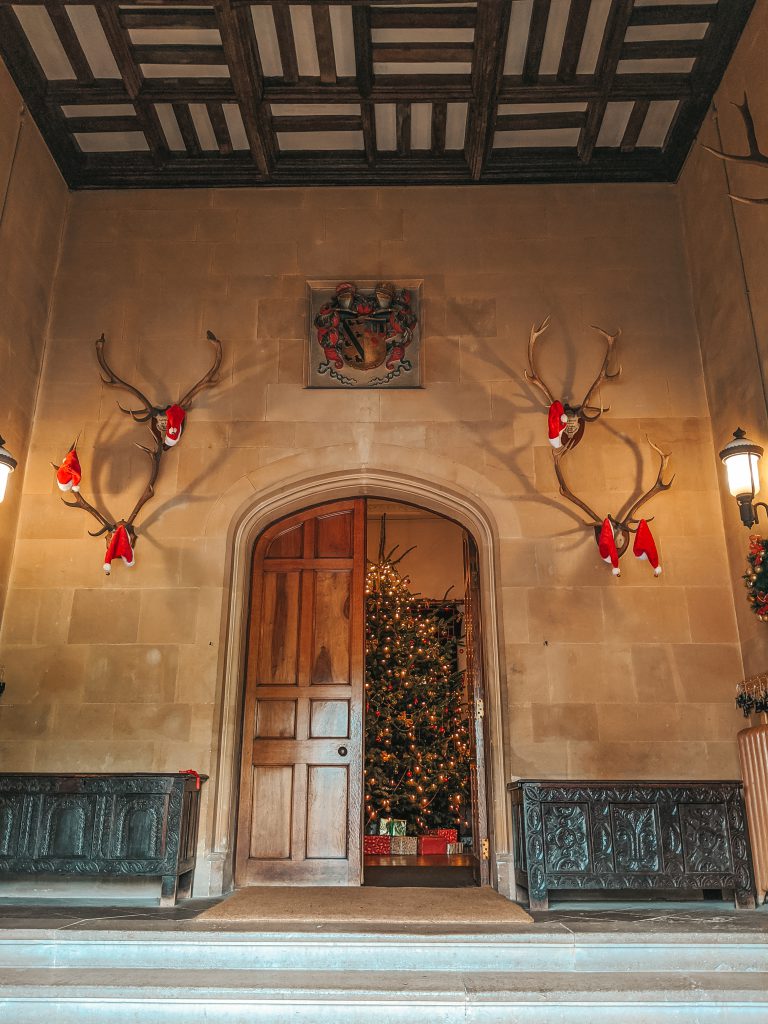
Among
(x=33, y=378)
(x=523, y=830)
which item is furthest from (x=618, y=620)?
(x=33, y=378)

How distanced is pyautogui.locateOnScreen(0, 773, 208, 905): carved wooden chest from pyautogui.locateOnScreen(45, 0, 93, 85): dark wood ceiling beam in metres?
4.96

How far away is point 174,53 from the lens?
6.17 meters

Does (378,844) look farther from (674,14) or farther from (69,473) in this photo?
(674,14)

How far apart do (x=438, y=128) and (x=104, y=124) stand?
8.62 feet

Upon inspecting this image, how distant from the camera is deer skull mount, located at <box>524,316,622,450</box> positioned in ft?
19.4

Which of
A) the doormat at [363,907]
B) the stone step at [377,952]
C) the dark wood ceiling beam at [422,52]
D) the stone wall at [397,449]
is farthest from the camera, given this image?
the dark wood ceiling beam at [422,52]

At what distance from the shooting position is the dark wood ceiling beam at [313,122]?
6715mm

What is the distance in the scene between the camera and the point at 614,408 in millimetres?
6445

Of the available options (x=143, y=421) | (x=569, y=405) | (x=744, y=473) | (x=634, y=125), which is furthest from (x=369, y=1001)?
(x=634, y=125)

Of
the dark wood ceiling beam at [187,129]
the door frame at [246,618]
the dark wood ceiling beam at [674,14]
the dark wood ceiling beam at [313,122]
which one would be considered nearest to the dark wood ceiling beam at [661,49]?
the dark wood ceiling beam at [674,14]

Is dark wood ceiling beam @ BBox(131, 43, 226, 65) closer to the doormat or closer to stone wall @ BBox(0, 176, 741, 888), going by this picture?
stone wall @ BBox(0, 176, 741, 888)

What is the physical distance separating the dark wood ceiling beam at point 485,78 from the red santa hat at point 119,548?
402cm

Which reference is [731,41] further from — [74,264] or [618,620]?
[74,264]

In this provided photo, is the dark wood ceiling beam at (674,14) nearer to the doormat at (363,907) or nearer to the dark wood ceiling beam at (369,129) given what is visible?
the dark wood ceiling beam at (369,129)
